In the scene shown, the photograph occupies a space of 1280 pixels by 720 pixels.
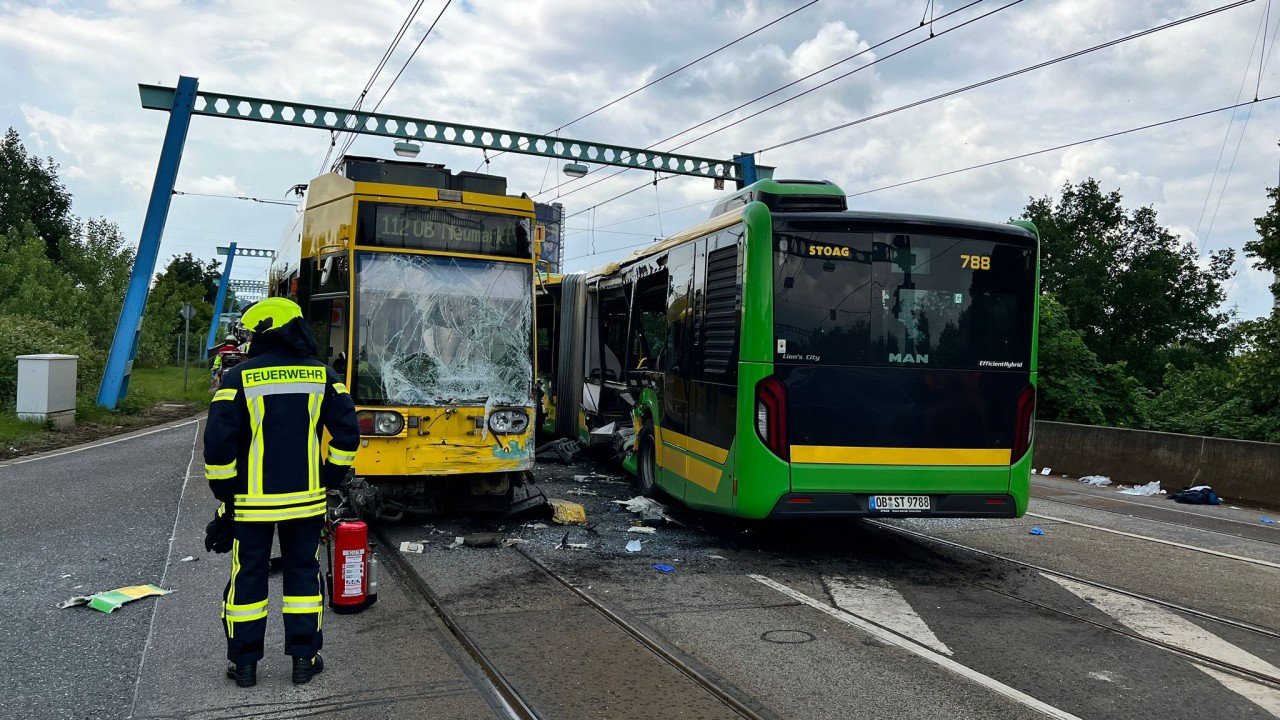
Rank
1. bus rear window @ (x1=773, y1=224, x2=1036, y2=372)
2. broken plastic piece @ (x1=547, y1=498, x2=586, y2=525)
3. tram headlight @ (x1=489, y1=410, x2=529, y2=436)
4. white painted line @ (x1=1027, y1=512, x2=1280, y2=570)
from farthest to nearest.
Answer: broken plastic piece @ (x1=547, y1=498, x2=586, y2=525) < tram headlight @ (x1=489, y1=410, x2=529, y2=436) < white painted line @ (x1=1027, y1=512, x2=1280, y2=570) < bus rear window @ (x1=773, y1=224, x2=1036, y2=372)

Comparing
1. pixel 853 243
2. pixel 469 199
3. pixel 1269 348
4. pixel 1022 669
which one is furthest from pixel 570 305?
Answer: pixel 1269 348

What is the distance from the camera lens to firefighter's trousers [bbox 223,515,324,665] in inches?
190

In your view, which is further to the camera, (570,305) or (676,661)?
(570,305)

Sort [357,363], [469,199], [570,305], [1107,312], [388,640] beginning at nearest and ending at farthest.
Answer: [388,640]
[357,363]
[469,199]
[570,305]
[1107,312]

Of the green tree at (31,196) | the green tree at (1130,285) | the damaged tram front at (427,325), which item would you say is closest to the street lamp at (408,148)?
the damaged tram front at (427,325)

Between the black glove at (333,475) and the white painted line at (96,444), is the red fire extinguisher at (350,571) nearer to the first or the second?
the black glove at (333,475)

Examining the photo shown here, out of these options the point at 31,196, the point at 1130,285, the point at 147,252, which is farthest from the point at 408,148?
the point at 31,196

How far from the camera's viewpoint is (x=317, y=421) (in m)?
5.05

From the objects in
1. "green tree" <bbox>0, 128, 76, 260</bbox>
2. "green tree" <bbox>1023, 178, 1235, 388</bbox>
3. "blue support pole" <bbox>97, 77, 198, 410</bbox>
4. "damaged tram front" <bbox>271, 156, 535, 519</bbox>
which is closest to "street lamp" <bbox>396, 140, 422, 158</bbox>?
"blue support pole" <bbox>97, 77, 198, 410</bbox>

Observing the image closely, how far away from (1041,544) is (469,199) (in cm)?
641

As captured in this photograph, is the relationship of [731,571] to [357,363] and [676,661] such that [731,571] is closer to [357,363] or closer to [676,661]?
[676,661]

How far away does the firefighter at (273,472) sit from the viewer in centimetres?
481

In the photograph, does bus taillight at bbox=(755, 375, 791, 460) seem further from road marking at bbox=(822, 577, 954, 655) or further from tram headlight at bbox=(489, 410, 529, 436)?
tram headlight at bbox=(489, 410, 529, 436)

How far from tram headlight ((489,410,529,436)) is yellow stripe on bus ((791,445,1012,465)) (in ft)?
9.41
